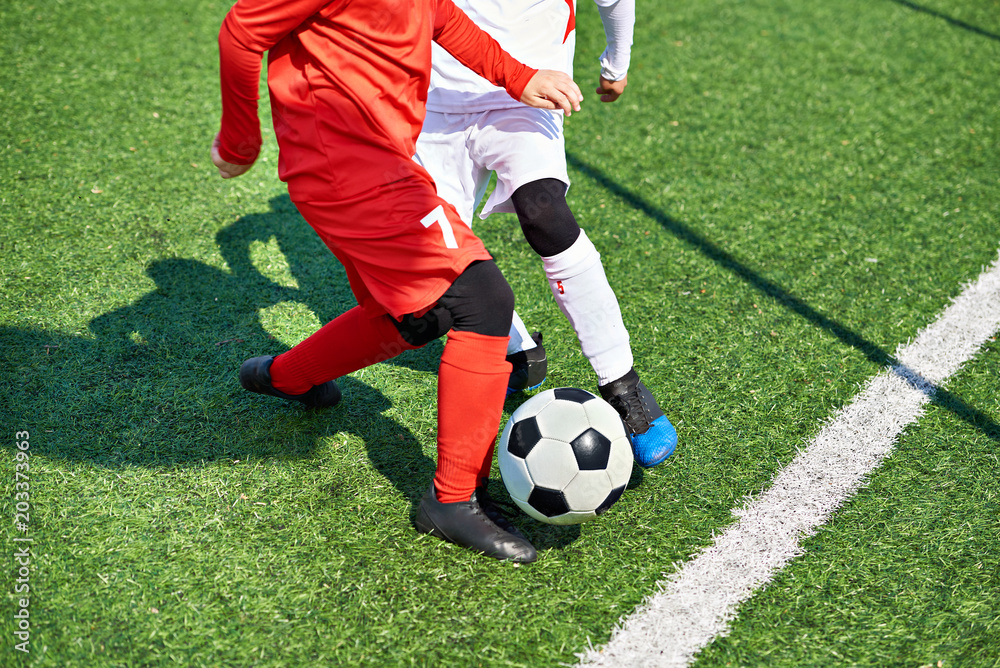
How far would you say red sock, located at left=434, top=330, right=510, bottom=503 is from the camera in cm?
215

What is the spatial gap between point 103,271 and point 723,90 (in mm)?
3987

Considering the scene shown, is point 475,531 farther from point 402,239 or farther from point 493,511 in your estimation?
point 402,239

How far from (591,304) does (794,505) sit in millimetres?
919

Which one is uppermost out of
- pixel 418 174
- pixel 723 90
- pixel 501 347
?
pixel 418 174

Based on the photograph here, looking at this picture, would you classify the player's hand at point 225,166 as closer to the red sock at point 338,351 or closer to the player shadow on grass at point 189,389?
the red sock at point 338,351

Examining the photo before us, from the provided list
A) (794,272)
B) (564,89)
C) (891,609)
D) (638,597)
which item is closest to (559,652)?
(638,597)

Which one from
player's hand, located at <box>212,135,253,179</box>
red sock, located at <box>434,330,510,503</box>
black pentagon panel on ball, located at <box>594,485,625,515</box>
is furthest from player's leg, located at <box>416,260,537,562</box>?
player's hand, located at <box>212,135,253,179</box>

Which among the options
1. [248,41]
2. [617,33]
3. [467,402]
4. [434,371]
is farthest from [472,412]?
[617,33]

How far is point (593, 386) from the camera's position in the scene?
3055mm

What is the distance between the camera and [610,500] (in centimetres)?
231

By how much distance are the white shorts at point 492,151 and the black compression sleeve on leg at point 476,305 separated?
46 centimetres

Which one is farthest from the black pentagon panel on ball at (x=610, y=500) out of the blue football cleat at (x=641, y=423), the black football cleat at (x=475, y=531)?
the blue football cleat at (x=641, y=423)

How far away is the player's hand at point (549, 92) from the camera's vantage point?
7.41 feet

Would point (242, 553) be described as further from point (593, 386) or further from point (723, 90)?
point (723, 90)
